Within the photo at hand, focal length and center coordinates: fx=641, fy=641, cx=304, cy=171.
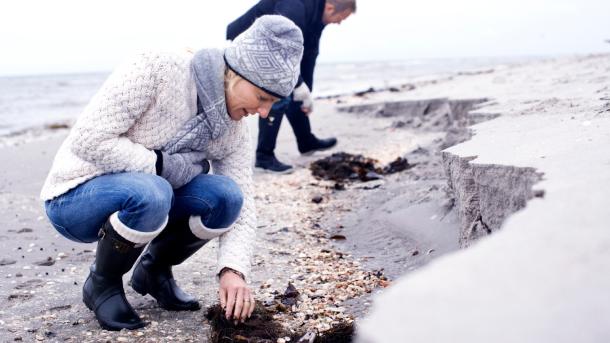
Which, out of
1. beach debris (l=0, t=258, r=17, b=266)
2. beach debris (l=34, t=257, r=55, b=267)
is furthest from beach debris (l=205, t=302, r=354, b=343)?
beach debris (l=0, t=258, r=17, b=266)

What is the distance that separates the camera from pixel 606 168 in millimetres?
1819

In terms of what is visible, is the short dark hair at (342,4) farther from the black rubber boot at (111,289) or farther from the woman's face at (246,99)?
the black rubber boot at (111,289)

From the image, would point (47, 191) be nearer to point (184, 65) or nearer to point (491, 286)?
point (184, 65)

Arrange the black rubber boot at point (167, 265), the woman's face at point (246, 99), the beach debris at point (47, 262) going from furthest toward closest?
1. the beach debris at point (47, 262)
2. the black rubber boot at point (167, 265)
3. the woman's face at point (246, 99)

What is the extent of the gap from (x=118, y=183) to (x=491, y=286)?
159 cm

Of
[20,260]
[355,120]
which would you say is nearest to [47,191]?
[20,260]

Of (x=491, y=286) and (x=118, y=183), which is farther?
(x=118, y=183)

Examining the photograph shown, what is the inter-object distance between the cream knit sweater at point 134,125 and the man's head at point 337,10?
2.96 meters

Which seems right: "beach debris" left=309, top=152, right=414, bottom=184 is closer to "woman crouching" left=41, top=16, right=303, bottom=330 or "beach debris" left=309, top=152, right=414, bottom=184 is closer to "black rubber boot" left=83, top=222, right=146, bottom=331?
"woman crouching" left=41, top=16, right=303, bottom=330

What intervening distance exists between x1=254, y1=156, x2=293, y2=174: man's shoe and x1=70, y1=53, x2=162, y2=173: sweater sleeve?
10.9ft

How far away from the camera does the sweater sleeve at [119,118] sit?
231cm

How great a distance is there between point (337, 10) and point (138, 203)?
3453 millimetres

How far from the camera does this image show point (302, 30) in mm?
5180

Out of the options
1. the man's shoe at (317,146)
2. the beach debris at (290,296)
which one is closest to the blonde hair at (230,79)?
the beach debris at (290,296)
